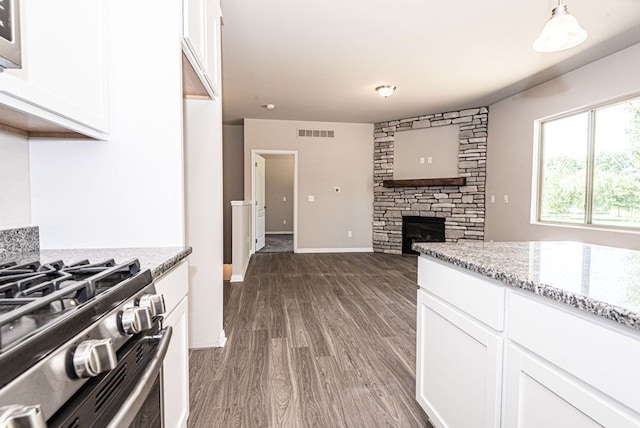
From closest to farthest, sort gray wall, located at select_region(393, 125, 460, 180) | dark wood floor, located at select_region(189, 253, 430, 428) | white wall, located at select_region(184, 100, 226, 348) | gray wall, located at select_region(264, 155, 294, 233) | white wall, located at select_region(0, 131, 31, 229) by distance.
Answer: white wall, located at select_region(0, 131, 31, 229), dark wood floor, located at select_region(189, 253, 430, 428), white wall, located at select_region(184, 100, 226, 348), gray wall, located at select_region(393, 125, 460, 180), gray wall, located at select_region(264, 155, 294, 233)

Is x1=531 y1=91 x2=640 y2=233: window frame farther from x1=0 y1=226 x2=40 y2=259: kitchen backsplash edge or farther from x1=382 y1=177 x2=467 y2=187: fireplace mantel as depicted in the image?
x1=0 y1=226 x2=40 y2=259: kitchen backsplash edge

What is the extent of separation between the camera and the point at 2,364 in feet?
1.29

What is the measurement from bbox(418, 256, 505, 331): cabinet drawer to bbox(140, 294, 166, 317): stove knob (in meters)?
1.03

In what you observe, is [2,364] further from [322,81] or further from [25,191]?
[322,81]

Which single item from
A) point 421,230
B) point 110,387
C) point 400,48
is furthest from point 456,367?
point 421,230

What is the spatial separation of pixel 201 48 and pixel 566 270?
1.89 meters

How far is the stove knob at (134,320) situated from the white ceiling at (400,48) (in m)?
2.63

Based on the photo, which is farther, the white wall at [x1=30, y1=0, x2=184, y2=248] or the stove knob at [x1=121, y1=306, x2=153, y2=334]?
the white wall at [x1=30, y1=0, x2=184, y2=248]

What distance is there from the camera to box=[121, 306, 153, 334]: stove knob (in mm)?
696

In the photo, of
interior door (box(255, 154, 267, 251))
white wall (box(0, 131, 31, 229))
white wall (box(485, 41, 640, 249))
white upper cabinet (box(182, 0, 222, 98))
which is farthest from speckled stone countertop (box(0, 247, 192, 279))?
interior door (box(255, 154, 267, 251))

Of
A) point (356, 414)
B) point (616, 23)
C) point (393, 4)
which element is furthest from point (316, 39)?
point (356, 414)

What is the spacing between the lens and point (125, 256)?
119 centimetres

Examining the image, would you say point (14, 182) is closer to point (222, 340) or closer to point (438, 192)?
point (222, 340)

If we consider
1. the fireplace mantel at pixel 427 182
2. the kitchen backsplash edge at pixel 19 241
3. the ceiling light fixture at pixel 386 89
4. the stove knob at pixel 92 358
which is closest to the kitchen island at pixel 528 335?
the stove knob at pixel 92 358
